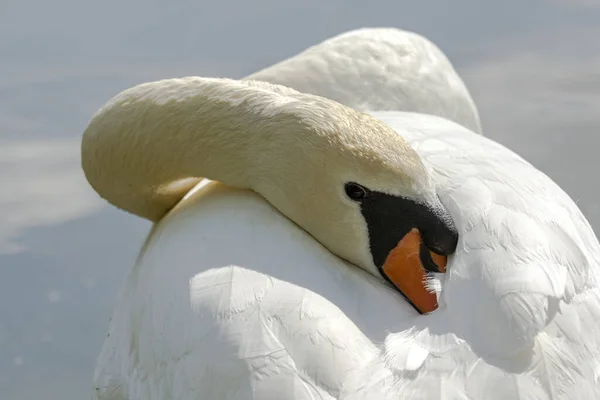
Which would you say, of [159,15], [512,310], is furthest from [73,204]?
[512,310]

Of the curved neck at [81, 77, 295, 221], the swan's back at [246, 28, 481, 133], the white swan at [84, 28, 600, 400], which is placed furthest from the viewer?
the swan's back at [246, 28, 481, 133]

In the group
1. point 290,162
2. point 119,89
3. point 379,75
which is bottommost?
point 119,89

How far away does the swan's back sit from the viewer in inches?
165

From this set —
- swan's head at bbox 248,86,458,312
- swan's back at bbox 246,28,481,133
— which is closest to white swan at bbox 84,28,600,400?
swan's head at bbox 248,86,458,312

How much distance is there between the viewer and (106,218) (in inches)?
209

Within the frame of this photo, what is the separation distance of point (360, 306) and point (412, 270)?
0.72 feet

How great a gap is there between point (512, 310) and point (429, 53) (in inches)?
93.3

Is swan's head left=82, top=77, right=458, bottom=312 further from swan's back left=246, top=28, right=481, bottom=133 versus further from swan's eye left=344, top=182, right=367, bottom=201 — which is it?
swan's back left=246, top=28, right=481, bottom=133

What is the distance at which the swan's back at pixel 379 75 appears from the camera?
418 centimetres

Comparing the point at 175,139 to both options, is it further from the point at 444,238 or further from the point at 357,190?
the point at 444,238

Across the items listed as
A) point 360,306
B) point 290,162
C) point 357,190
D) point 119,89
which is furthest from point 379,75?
point 119,89

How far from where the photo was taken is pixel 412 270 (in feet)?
8.49

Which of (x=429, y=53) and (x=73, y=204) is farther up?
(x=429, y=53)

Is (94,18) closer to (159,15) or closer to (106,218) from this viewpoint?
(159,15)
